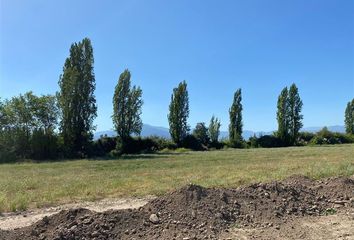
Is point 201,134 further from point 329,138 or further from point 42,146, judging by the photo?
point 42,146

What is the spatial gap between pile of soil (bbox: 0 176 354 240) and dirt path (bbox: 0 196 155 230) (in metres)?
1.61

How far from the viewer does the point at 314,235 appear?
6.97 metres

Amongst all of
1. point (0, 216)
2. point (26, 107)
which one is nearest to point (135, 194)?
point (0, 216)

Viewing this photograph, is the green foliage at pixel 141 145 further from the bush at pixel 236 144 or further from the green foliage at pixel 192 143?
the bush at pixel 236 144

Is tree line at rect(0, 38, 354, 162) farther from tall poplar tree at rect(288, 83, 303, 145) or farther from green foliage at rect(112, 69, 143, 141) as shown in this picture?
tall poplar tree at rect(288, 83, 303, 145)

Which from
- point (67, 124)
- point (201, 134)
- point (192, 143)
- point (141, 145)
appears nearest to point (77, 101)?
point (67, 124)

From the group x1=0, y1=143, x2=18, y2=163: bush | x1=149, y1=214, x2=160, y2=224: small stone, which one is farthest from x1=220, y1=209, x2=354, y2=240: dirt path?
x1=0, y1=143, x2=18, y2=163: bush

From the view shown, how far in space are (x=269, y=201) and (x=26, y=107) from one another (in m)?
36.1

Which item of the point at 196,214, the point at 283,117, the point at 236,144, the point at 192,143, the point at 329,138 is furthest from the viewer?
the point at 329,138

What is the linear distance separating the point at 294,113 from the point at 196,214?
5895 cm

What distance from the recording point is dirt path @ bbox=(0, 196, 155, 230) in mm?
8305

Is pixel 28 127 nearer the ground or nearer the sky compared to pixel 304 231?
nearer the sky

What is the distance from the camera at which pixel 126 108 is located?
5294 cm

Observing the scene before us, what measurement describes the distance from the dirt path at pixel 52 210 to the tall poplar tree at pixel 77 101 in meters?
30.2
